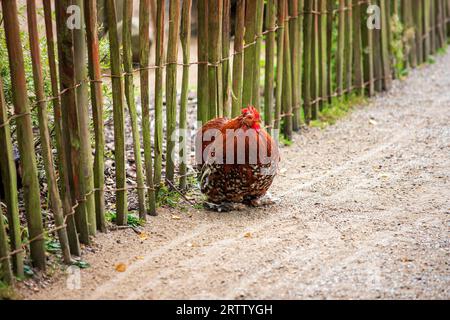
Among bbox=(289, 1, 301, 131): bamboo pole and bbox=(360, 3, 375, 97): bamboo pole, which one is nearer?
bbox=(289, 1, 301, 131): bamboo pole

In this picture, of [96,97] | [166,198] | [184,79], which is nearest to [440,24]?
[184,79]

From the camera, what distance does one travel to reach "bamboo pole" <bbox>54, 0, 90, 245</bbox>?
407 cm

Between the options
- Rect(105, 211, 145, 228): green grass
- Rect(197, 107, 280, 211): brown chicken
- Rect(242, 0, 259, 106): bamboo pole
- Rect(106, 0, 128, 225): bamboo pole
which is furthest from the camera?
Rect(242, 0, 259, 106): bamboo pole

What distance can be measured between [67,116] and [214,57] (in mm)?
1442

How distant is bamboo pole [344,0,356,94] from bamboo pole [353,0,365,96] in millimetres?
63

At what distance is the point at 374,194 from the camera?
5332 millimetres

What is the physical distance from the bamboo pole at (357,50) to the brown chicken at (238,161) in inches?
124

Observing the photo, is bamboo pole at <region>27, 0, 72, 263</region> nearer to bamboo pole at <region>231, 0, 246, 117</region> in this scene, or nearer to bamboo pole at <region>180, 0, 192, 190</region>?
bamboo pole at <region>180, 0, 192, 190</region>

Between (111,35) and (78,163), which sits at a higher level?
(111,35)

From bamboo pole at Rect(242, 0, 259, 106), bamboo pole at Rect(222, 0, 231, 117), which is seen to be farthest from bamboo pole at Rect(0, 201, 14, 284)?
bamboo pole at Rect(242, 0, 259, 106)

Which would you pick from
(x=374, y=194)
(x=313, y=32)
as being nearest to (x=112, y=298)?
(x=374, y=194)

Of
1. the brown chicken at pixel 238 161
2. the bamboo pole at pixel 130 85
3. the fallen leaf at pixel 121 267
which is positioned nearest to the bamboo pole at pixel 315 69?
the brown chicken at pixel 238 161
